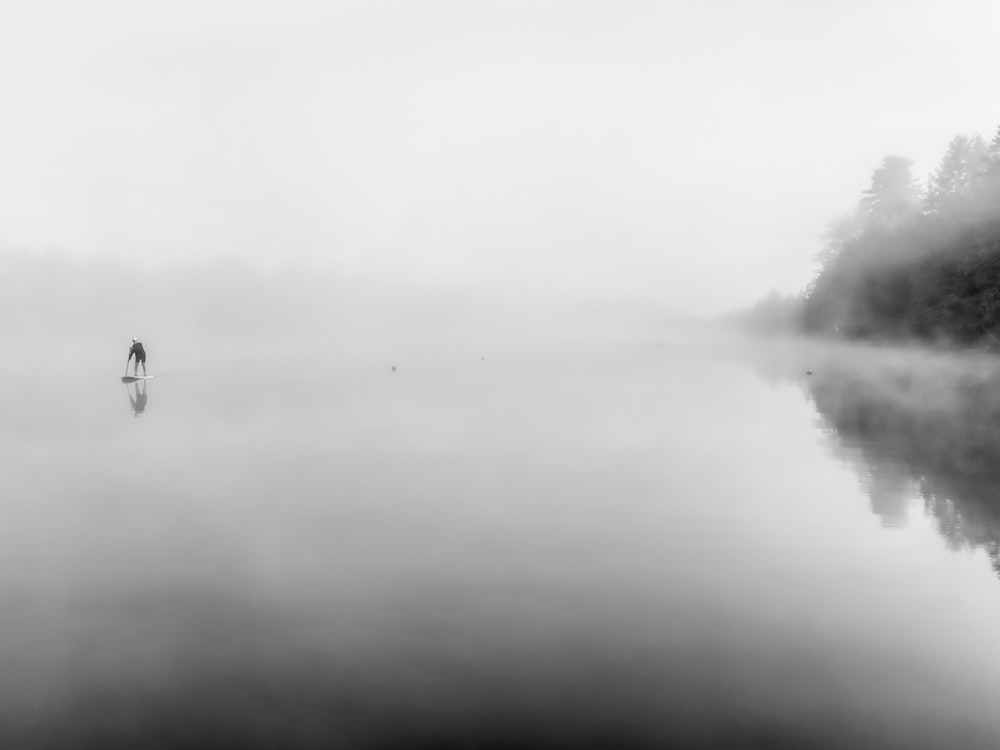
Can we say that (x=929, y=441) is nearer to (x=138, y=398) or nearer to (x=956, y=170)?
(x=138, y=398)

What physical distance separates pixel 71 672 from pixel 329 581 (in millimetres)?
3294

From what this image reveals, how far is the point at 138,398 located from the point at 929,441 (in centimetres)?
2994

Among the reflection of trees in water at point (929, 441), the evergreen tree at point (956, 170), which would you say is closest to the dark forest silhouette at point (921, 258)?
the evergreen tree at point (956, 170)

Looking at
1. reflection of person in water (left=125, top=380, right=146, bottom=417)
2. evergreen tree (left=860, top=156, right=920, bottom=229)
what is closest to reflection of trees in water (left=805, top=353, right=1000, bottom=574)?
reflection of person in water (left=125, top=380, right=146, bottom=417)

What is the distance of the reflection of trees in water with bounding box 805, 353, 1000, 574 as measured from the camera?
44.6ft

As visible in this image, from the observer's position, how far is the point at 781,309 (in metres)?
149

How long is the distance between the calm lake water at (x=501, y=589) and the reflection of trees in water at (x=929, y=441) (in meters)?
0.13

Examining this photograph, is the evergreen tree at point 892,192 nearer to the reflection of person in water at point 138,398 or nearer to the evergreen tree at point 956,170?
the evergreen tree at point 956,170

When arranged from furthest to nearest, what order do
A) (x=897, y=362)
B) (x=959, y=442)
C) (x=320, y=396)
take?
(x=897, y=362), (x=320, y=396), (x=959, y=442)

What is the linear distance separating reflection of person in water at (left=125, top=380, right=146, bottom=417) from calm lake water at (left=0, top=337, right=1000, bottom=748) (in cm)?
616

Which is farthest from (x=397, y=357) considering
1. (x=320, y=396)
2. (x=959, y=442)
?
(x=959, y=442)

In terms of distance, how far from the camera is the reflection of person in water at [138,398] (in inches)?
1154

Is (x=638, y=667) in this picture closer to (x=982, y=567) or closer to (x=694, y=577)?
(x=694, y=577)

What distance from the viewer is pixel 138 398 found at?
3353 cm
